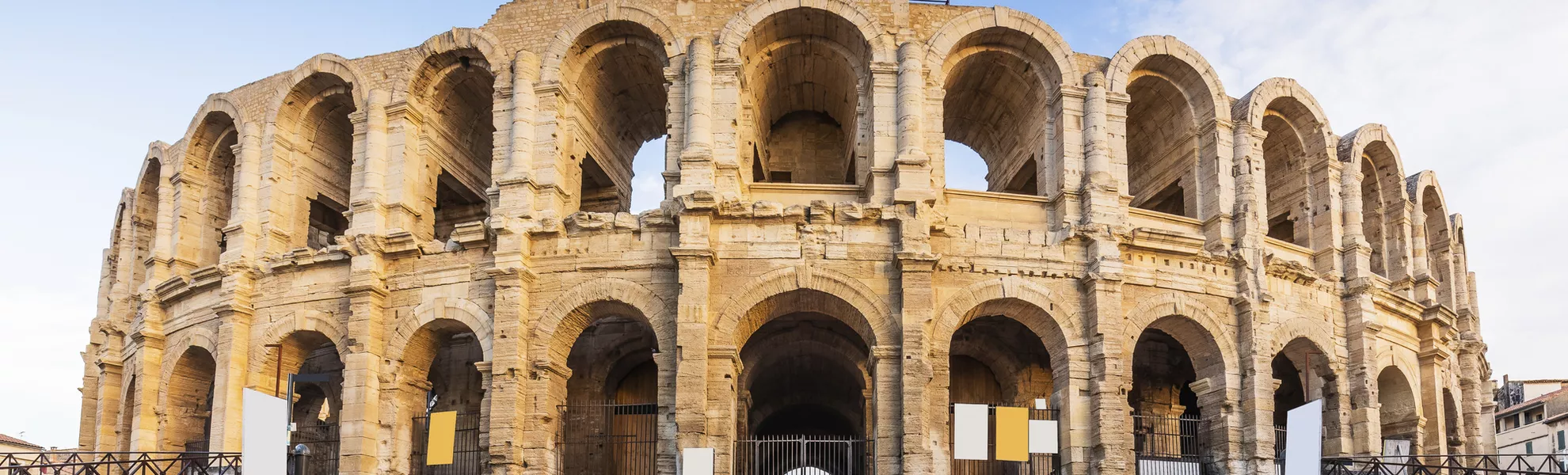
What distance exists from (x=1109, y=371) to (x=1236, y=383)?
94.5 inches

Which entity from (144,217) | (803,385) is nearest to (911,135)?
(803,385)

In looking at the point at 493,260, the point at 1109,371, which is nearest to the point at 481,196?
the point at 493,260

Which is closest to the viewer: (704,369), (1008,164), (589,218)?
(704,369)

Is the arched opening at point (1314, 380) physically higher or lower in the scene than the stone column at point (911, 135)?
lower

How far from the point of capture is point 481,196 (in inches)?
915

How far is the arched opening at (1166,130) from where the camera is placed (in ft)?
68.9

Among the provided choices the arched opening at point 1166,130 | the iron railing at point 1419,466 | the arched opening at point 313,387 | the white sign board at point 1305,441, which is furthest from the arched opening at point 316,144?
the iron railing at point 1419,466

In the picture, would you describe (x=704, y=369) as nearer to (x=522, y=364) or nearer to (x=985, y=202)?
(x=522, y=364)

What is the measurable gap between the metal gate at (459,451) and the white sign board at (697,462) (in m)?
3.86

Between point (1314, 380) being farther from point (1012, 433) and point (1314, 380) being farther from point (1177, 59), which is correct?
point (1012, 433)

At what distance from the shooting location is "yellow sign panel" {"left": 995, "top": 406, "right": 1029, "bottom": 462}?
18.2 metres

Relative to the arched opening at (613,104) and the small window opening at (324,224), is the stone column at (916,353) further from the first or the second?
the small window opening at (324,224)

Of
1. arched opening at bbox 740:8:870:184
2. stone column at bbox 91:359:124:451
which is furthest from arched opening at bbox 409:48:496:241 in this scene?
stone column at bbox 91:359:124:451

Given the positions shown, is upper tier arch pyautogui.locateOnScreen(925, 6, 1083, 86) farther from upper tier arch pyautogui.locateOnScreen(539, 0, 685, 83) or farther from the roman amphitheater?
upper tier arch pyautogui.locateOnScreen(539, 0, 685, 83)
